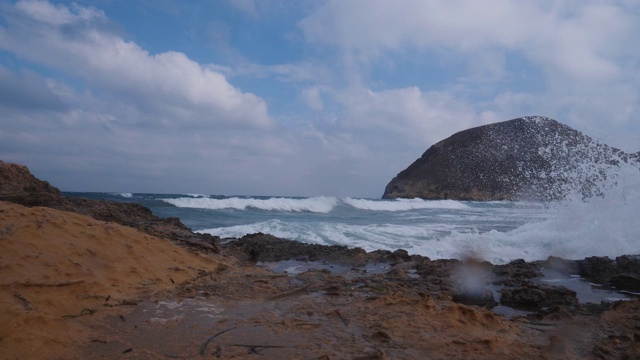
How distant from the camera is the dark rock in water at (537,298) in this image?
16.5 feet

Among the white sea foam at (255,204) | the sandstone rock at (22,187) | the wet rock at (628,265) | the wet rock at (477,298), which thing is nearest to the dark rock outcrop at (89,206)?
the sandstone rock at (22,187)

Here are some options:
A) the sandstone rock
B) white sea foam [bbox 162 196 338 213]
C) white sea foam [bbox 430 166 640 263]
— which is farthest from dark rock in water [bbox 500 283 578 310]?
white sea foam [bbox 162 196 338 213]

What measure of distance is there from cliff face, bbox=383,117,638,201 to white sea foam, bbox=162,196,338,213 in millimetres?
Answer: 15433

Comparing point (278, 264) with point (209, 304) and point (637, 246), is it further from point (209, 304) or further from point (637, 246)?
point (637, 246)

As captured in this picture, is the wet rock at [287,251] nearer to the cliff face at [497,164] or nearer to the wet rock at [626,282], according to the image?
the wet rock at [626,282]

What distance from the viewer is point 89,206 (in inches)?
314

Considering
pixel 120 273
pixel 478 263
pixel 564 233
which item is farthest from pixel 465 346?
pixel 564 233

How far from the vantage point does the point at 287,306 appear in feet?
14.2

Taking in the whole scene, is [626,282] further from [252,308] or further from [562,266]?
[252,308]

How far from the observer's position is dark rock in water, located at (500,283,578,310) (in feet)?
16.5

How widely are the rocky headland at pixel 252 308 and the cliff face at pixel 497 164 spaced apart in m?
14.2

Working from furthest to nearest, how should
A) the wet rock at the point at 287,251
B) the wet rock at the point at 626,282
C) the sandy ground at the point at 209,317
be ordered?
the wet rock at the point at 287,251 < the wet rock at the point at 626,282 < the sandy ground at the point at 209,317

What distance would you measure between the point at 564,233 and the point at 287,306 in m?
10.1

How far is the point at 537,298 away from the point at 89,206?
25.7 ft
